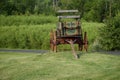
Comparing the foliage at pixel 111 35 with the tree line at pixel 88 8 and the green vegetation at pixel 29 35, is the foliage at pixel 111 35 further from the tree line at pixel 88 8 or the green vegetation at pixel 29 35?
the tree line at pixel 88 8

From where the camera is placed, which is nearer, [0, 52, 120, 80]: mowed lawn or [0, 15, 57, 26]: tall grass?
[0, 52, 120, 80]: mowed lawn

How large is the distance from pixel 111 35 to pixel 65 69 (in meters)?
14.3

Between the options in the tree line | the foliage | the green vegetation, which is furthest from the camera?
the tree line

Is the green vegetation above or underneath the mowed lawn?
underneath

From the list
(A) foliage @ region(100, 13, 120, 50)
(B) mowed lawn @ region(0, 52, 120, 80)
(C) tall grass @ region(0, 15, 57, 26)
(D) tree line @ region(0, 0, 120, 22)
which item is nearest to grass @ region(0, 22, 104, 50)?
(A) foliage @ region(100, 13, 120, 50)

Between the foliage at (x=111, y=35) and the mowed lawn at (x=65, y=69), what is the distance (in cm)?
1007

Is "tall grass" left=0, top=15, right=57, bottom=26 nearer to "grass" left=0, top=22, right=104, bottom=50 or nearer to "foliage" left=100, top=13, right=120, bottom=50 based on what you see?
"grass" left=0, top=22, right=104, bottom=50

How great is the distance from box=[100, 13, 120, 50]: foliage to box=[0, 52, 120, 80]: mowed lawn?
1007 centimetres

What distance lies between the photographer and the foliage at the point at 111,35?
95.0ft

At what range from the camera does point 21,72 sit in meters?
15.2

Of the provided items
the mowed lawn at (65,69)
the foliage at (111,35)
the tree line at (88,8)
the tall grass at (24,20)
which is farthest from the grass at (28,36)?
the tree line at (88,8)

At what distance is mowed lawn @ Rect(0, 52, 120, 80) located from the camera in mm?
14125

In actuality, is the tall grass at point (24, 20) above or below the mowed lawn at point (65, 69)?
below

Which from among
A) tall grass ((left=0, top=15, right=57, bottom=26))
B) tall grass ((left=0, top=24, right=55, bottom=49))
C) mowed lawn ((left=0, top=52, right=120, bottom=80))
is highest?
mowed lawn ((left=0, top=52, right=120, bottom=80))
